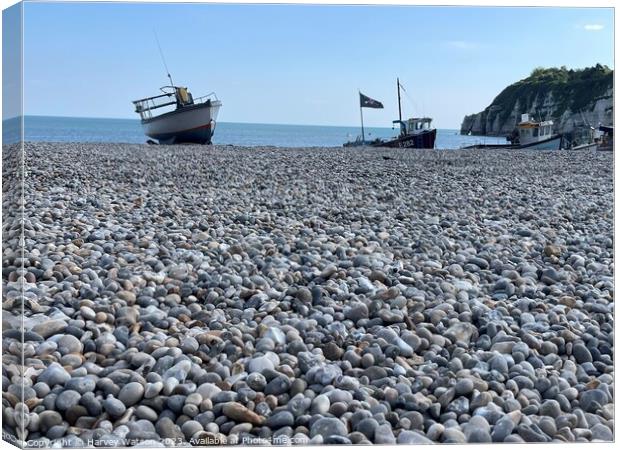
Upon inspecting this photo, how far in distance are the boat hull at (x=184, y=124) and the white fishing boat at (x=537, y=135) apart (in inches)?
68.4

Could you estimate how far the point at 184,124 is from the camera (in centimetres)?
427

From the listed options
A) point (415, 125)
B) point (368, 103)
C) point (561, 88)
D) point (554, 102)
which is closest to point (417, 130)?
point (415, 125)

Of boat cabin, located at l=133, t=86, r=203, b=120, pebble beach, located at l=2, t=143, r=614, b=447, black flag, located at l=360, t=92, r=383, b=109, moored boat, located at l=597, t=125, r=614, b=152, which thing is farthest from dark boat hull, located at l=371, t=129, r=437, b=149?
boat cabin, located at l=133, t=86, r=203, b=120

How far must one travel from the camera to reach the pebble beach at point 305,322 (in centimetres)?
228

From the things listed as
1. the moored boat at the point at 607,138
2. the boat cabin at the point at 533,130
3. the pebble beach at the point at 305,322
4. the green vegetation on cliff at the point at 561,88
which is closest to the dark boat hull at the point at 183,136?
the pebble beach at the point at 305,322

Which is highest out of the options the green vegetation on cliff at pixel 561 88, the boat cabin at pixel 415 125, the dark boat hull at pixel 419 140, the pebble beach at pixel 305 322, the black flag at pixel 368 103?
the green vegetation on cliff at pixel 561 88

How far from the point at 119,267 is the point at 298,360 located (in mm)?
1379

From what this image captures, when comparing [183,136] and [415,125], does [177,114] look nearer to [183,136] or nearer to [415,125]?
[183,136]

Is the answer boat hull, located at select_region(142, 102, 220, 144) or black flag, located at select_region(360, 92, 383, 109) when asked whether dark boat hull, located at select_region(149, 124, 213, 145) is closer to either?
boat hull, located at select_region(142, 102, 220, 144)

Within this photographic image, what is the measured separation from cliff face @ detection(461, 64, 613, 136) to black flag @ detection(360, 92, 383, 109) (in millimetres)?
440

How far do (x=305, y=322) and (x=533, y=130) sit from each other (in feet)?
7.62

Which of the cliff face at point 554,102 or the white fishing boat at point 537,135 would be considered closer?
the cliff face at point 554,102

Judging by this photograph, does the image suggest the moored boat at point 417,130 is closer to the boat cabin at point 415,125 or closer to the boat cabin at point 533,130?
the boat cabin at point 415,125

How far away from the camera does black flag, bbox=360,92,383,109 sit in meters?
A: 3.50
